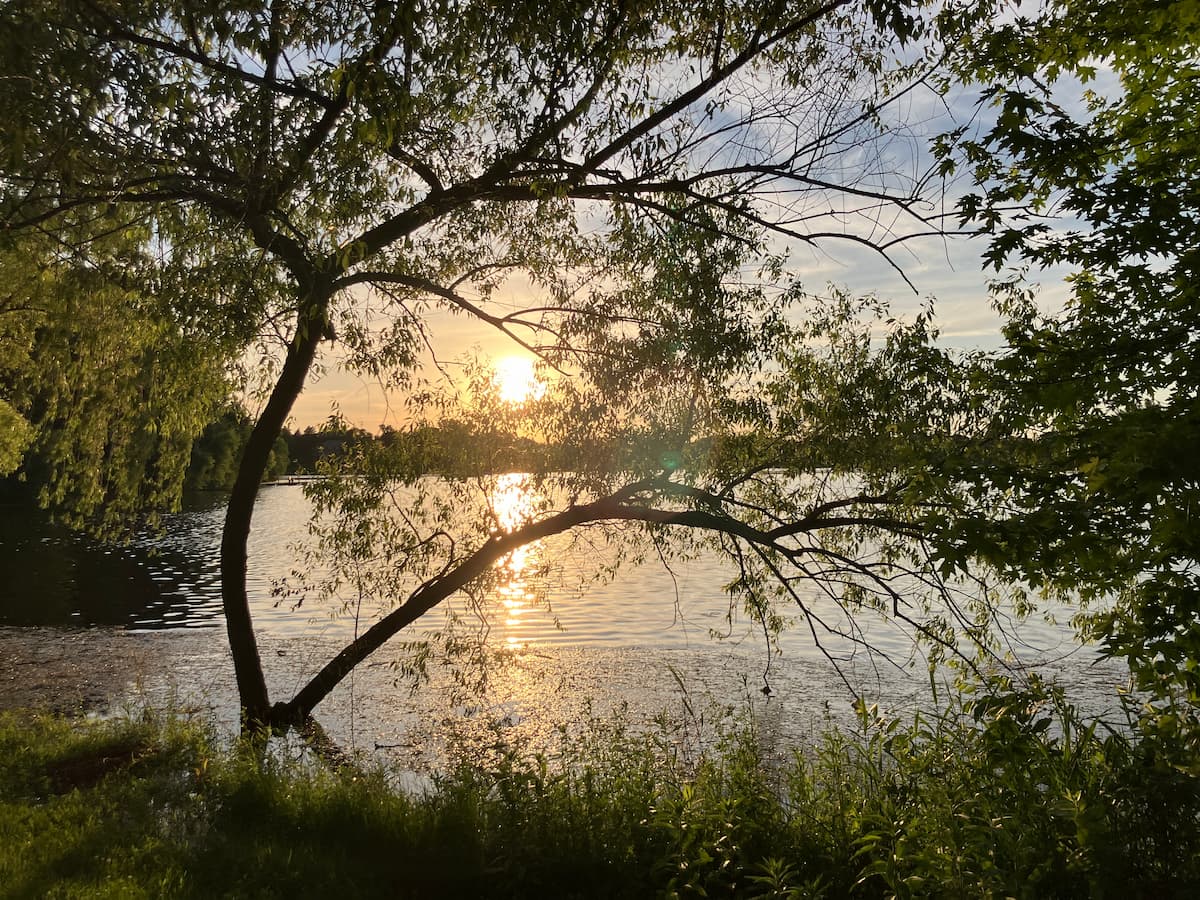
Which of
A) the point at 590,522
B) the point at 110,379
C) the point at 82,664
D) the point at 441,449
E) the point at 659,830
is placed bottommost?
the point at 82,664

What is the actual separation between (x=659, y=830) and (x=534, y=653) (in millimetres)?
13638

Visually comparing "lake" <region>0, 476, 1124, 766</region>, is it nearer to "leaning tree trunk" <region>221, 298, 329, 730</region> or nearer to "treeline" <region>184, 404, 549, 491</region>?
"treeline" <region>184, 404, 549, 491</region>

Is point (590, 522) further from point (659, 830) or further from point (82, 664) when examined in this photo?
point (82, 664)

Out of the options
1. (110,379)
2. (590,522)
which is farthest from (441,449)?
(110,379)

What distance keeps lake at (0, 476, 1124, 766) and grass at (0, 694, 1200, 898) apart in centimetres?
289

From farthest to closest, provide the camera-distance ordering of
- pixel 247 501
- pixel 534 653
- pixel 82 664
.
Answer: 1. pixel 534 653
2. pixel 82 664
3. pixel 247 501

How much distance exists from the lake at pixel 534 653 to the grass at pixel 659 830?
2.89m

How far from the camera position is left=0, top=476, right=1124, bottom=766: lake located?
13686 millimetres

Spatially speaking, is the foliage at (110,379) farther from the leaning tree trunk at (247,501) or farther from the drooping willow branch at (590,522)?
the drooping willow branch at (590,522)

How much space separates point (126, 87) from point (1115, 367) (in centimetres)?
756

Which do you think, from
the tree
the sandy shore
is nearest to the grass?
the tree

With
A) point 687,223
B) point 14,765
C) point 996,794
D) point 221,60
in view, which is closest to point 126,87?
point 221,60

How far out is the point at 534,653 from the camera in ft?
64.1

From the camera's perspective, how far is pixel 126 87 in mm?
6074
